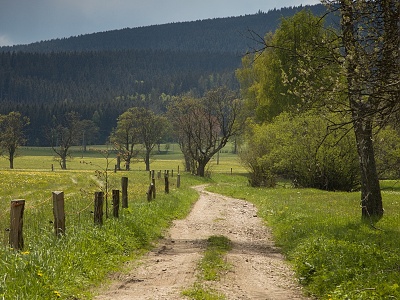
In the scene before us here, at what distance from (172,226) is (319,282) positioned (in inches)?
400

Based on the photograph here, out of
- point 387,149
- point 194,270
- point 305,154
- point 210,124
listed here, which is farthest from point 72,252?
point 210,124

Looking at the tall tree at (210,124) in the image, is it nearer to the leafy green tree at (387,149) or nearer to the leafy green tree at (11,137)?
the leafy green tree at (387,149)

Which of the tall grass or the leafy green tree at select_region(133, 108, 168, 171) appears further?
the leafy green tree at select_region(133, 108, 168, 171)

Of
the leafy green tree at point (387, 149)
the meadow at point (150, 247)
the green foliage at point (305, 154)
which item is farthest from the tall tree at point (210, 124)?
the meadow at point (150, 247)

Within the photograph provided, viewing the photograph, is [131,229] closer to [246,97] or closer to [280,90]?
[280,90]

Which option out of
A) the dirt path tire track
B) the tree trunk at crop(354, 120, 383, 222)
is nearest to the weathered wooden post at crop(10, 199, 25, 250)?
the dirt path tire track

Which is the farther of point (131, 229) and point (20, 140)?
point (20, 140)

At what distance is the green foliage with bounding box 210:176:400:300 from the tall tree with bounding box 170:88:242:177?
3771 cm

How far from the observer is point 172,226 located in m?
19.5

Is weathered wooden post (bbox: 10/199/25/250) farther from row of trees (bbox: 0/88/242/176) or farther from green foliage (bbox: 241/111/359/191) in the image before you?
green foliage (bbox: 241/111/359/191)

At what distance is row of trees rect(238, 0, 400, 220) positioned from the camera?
9.62 metres

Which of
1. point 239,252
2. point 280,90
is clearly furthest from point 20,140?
point 239,252

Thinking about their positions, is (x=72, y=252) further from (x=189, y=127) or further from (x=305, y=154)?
(x=189, y=127)

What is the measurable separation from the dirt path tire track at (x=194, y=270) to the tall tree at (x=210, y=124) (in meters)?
40.9
